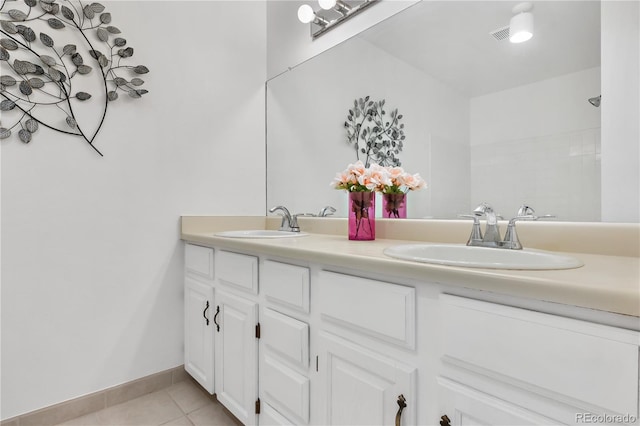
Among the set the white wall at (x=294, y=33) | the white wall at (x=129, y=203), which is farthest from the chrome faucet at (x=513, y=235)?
the white wall at (x=129, y=203)

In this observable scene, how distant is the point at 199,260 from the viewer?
165cm

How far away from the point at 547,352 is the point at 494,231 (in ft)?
1.74

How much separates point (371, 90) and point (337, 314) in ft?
3.85

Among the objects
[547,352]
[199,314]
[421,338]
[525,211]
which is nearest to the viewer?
[547,352]

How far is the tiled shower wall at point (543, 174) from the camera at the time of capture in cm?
101

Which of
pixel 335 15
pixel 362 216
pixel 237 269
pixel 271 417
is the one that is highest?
pixel 335 15

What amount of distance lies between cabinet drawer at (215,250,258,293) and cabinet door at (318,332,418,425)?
0.41 metres

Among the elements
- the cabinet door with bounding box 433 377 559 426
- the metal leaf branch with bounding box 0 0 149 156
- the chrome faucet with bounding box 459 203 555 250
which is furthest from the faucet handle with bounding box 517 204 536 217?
the metal leaf branch with bounding box 0 0 149 156

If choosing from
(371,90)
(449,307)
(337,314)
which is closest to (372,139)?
(371,90)

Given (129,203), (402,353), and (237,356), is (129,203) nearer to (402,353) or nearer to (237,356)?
(237,356)

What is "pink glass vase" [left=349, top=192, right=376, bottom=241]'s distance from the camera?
1.34 meters

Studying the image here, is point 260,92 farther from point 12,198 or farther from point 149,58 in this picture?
point 12,198

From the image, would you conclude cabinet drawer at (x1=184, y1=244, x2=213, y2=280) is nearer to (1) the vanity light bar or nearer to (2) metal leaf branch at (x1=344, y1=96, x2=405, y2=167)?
(2) metal leaf branch at (x1=344, y1=96, x2=405, y2=167)

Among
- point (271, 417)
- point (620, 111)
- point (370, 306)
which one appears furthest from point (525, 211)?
point (271, 417)
